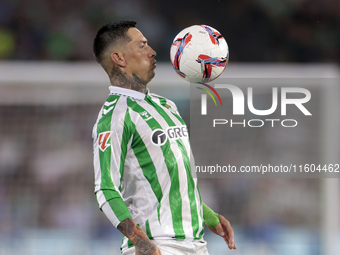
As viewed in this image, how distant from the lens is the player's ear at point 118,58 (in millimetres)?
2400

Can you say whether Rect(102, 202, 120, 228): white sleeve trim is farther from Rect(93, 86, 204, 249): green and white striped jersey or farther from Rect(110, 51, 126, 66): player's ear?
Rect(110, 51, 126, 66): player's ear

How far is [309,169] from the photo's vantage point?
525cm

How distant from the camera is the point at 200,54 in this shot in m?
2.71

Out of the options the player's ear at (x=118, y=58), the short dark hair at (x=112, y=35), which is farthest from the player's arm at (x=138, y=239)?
the short dark hair at (x=112, y=35)

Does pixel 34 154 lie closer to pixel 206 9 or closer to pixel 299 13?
pixel 206 9

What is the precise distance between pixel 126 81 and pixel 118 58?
0.44 ft

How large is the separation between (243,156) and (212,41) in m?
2.57

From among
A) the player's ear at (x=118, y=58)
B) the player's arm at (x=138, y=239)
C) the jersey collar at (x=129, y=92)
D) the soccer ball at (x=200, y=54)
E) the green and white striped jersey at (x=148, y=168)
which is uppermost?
the soccer ball at (x=200, y=54)

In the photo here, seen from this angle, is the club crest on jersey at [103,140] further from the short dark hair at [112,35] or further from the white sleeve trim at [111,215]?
the short dark hair at [112,35]

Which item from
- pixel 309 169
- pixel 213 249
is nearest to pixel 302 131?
pixel 309 169

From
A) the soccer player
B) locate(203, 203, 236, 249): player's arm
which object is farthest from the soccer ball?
locate(203, 203, 236, 249): player's arm

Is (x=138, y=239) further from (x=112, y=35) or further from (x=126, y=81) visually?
(x=112, y=35)

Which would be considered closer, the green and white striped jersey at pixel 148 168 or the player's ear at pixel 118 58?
the green and white striped jersey at pixel 148 168

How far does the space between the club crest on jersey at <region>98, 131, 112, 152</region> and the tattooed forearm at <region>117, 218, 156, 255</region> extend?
35cm
